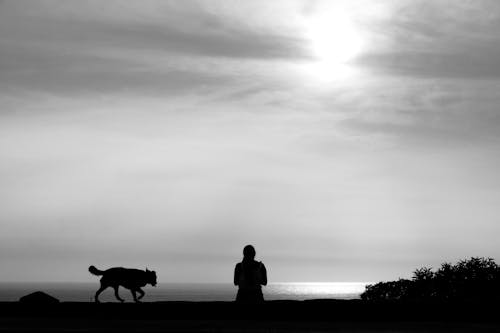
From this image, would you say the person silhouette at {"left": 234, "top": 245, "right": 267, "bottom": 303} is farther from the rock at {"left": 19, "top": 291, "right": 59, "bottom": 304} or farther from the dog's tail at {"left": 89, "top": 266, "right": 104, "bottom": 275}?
the rock at {"left": 19, "top": 291, "right": 59, "bottom": 304}

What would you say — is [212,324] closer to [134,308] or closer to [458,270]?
[134,308]

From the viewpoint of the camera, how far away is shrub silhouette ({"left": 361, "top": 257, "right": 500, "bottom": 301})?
1794 inches

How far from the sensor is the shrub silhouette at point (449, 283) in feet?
149

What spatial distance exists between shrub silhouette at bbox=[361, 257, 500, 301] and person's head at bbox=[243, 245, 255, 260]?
986 inches

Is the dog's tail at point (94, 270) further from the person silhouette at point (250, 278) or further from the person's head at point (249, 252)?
the person's head at point (249, 252)

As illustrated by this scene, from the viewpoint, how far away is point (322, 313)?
1941 cm

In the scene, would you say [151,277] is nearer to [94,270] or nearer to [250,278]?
[94,270]

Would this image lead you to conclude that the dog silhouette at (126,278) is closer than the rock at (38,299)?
No

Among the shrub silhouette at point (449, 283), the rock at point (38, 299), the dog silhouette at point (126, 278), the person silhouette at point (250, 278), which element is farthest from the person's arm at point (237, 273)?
the shrub silhouette at point (449, 283)

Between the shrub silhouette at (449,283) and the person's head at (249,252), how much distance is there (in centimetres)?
2505

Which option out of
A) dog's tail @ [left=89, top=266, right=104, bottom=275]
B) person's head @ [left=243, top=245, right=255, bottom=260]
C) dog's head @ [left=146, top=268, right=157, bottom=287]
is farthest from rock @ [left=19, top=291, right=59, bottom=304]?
person's head @ [left=243, top=245, right=255, bottom=260]

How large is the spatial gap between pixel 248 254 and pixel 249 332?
5967mm

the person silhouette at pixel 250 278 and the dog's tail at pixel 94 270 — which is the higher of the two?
the dog's tail at pixel 94 270

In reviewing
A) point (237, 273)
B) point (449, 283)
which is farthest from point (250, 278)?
point (449, 283)
